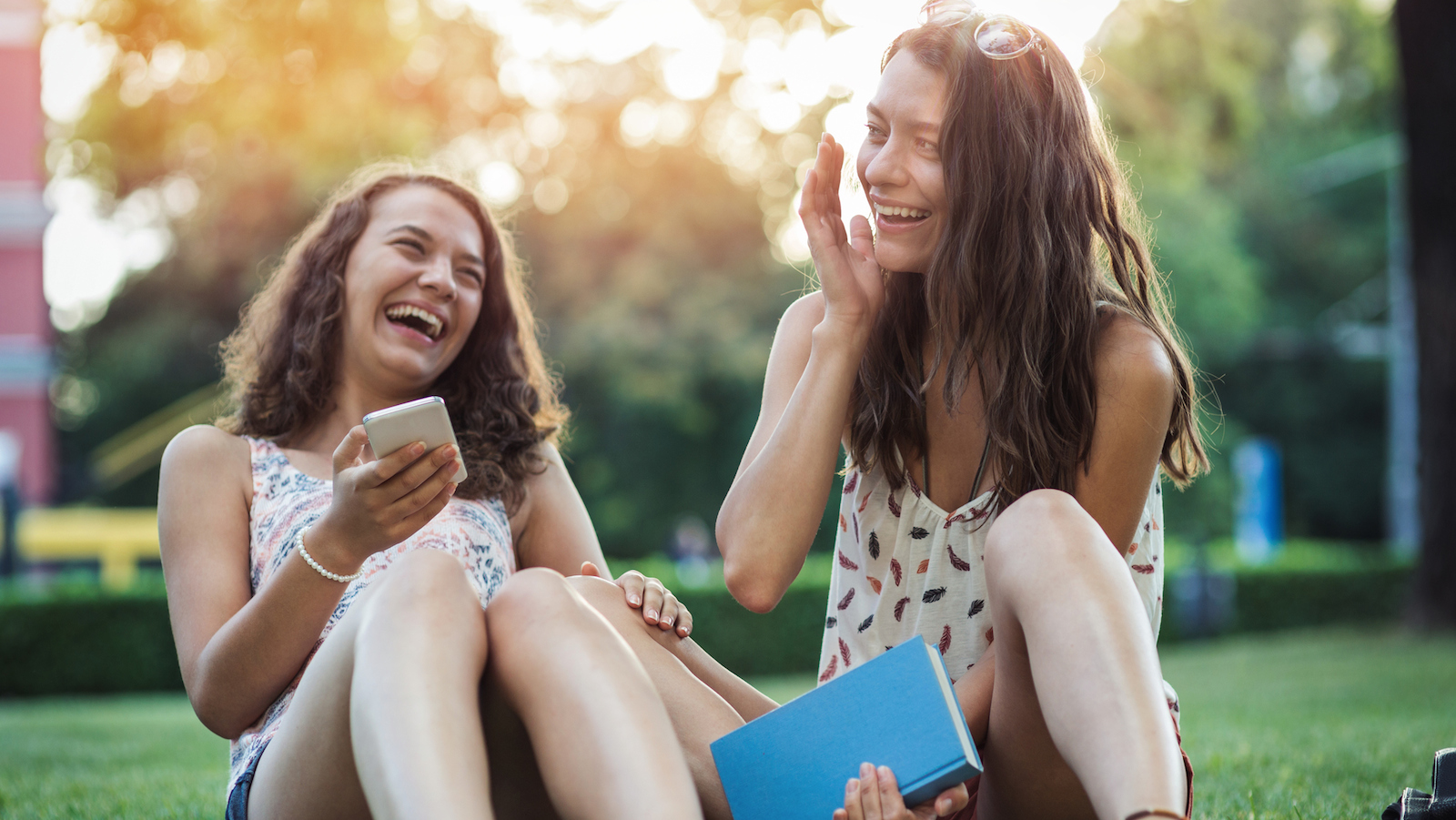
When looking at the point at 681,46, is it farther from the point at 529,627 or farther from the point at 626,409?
the point at 529,627

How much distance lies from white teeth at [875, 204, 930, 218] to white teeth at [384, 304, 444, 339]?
3.50 ft

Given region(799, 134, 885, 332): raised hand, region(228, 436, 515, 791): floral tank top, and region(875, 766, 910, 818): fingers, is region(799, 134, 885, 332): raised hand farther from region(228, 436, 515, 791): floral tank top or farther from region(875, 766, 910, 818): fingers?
region(875, 766, 910, 818): fingers

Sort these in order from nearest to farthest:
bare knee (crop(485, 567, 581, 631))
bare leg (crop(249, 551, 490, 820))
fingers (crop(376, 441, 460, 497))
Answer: bare leg (crop(249, 551, 490, 820)), bare knee (crop(485, 567, 581, 631)), fingers (crop(376, 441, 460, 497))

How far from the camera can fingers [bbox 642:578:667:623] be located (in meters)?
2.35

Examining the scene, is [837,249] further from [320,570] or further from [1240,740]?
[1240,740]

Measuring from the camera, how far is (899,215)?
2.64 m

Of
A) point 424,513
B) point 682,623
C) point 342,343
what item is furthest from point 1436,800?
point 342,343

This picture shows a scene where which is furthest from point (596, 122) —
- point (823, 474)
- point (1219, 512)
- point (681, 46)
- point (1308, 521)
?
point (1308, 521)

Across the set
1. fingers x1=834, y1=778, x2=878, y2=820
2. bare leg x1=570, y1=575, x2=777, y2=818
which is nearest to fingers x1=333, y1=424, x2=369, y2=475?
bare leg x1=570, y1=575, x2=777, y2=818

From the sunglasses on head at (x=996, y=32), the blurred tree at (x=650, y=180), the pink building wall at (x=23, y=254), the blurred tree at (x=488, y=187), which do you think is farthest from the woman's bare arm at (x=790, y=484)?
the pink building wall at (x=23, y=254)

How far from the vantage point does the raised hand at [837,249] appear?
8.61ft

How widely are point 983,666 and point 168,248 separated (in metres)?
25.8


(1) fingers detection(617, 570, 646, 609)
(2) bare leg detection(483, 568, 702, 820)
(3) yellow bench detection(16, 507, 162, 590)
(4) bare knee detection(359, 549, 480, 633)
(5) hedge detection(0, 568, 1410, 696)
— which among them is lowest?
(3) yellow bench detection(16, 507, 162, 590)

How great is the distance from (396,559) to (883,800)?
1.10 metres
